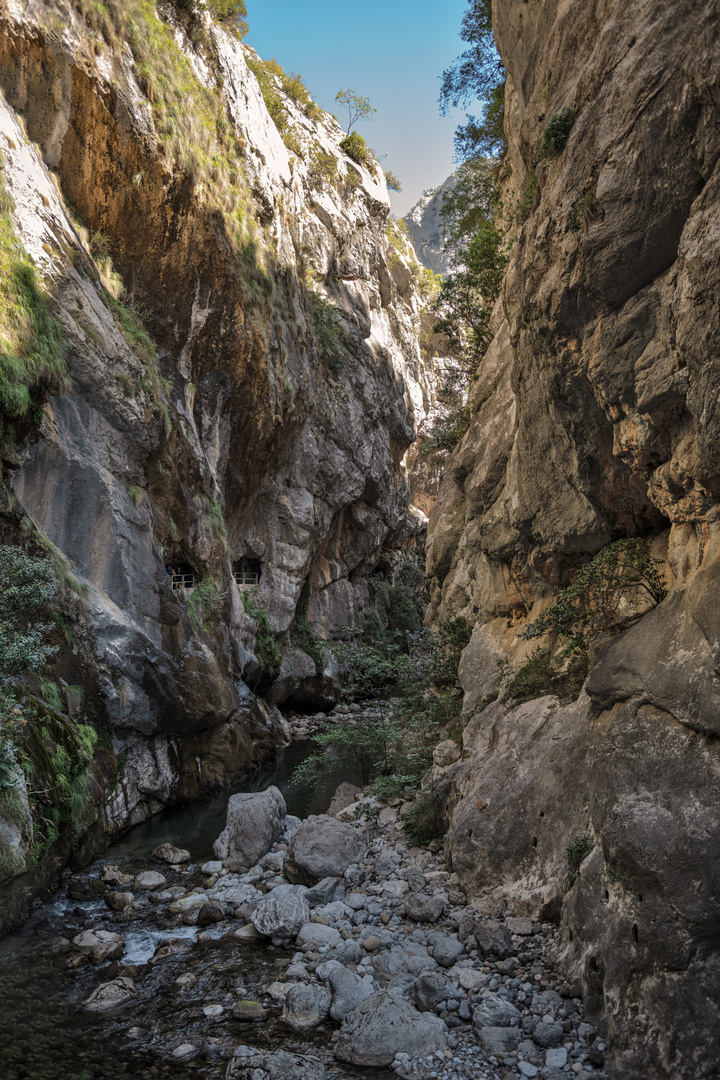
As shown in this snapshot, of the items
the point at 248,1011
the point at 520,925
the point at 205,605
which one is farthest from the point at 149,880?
the point at 205,605

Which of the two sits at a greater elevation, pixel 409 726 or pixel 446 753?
pixel 409 726

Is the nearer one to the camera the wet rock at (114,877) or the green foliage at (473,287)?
the wet rock at (114,877)

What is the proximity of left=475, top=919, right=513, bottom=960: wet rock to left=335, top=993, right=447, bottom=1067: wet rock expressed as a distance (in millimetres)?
1071

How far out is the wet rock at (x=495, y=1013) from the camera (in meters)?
5.54

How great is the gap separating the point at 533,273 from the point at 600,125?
168cm

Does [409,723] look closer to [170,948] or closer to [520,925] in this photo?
[520,925]

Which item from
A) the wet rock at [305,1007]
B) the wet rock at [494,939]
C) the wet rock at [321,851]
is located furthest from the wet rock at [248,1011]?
the wet rock at [321,851]

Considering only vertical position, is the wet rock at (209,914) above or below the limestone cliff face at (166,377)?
below

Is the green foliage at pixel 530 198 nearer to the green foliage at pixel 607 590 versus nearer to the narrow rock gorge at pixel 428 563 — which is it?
the narrow rock gorge at pixel 428 563

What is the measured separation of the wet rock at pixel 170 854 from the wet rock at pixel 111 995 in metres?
4.11

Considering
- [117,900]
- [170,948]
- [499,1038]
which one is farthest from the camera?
[117,900]

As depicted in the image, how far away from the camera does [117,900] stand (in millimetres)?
8805

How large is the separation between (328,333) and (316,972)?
2607 cm

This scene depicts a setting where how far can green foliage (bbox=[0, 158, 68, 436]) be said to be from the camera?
10359mm
